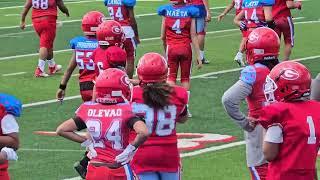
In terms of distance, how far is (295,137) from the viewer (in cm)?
791

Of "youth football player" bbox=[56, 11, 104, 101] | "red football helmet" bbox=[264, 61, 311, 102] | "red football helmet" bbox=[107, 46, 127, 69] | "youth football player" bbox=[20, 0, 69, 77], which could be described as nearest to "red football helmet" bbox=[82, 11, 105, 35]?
"youth football player" bbox=[56, 11, 104, 101]

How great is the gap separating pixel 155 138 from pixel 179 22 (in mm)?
Result: 7412

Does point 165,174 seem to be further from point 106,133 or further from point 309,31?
point 309,31

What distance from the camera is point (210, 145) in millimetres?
14680

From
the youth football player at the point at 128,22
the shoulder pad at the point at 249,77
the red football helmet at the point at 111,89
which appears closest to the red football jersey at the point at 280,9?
the youth football player at the point at 128,22

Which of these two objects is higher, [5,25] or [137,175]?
[137,175]

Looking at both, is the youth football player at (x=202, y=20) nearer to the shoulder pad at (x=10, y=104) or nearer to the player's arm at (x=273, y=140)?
the shoulder pad at (x=10, y=104)

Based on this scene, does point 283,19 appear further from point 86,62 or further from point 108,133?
point 108,133

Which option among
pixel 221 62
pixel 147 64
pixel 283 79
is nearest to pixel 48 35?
pixel 221 62

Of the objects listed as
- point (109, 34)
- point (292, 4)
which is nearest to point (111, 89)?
point (109, 34)

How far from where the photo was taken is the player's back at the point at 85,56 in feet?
45.4

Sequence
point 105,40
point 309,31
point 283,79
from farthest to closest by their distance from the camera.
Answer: point 309,31, point 105,40, point 283,79

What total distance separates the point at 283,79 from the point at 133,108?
1875 millimetres

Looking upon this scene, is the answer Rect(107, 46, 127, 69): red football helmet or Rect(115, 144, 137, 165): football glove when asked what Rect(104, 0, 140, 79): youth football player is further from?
Rect(115, 144, 137, 165): football glove
